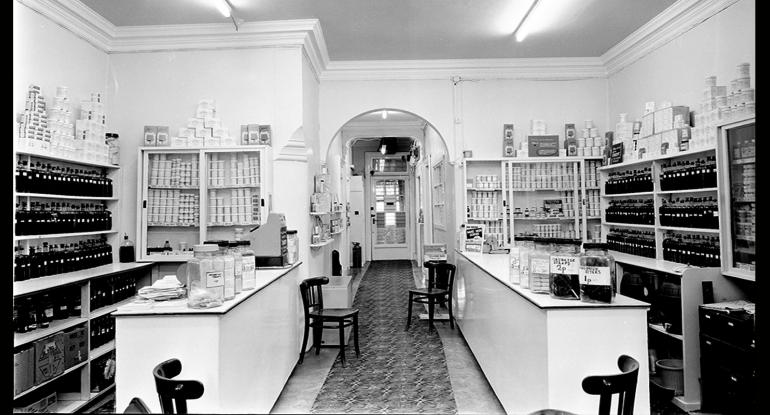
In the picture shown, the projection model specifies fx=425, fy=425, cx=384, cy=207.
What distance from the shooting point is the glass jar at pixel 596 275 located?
7.22ft

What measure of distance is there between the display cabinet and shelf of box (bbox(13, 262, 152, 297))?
41 cm

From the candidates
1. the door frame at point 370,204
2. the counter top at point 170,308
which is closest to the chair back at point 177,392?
the counter top at point 170,308


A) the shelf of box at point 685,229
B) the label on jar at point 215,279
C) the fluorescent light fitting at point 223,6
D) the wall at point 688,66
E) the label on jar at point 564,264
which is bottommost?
the label on jar at point 215,279

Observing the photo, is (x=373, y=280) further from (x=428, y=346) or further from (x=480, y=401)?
(x=480, y=401)

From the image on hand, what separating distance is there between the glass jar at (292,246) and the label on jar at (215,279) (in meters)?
1.57

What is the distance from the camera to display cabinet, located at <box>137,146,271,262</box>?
14.8 feet

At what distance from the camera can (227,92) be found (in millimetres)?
4867

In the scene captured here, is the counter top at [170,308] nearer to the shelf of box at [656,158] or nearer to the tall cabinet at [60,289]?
the tall cabinet at [60,289]

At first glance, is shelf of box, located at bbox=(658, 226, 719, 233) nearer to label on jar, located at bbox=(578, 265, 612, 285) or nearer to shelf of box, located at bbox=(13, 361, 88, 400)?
label on jar, located at bbox=(578, 265, 612, 285)

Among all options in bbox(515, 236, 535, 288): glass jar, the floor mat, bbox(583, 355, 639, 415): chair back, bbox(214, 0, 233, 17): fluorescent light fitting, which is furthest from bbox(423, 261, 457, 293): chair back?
bbox(583, 355, 639, 415): chair back

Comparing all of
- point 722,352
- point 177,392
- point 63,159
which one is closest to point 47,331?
point 63,159

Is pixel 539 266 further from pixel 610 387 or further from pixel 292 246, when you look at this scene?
pixel 292 246

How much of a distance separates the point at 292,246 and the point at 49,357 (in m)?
1.97
